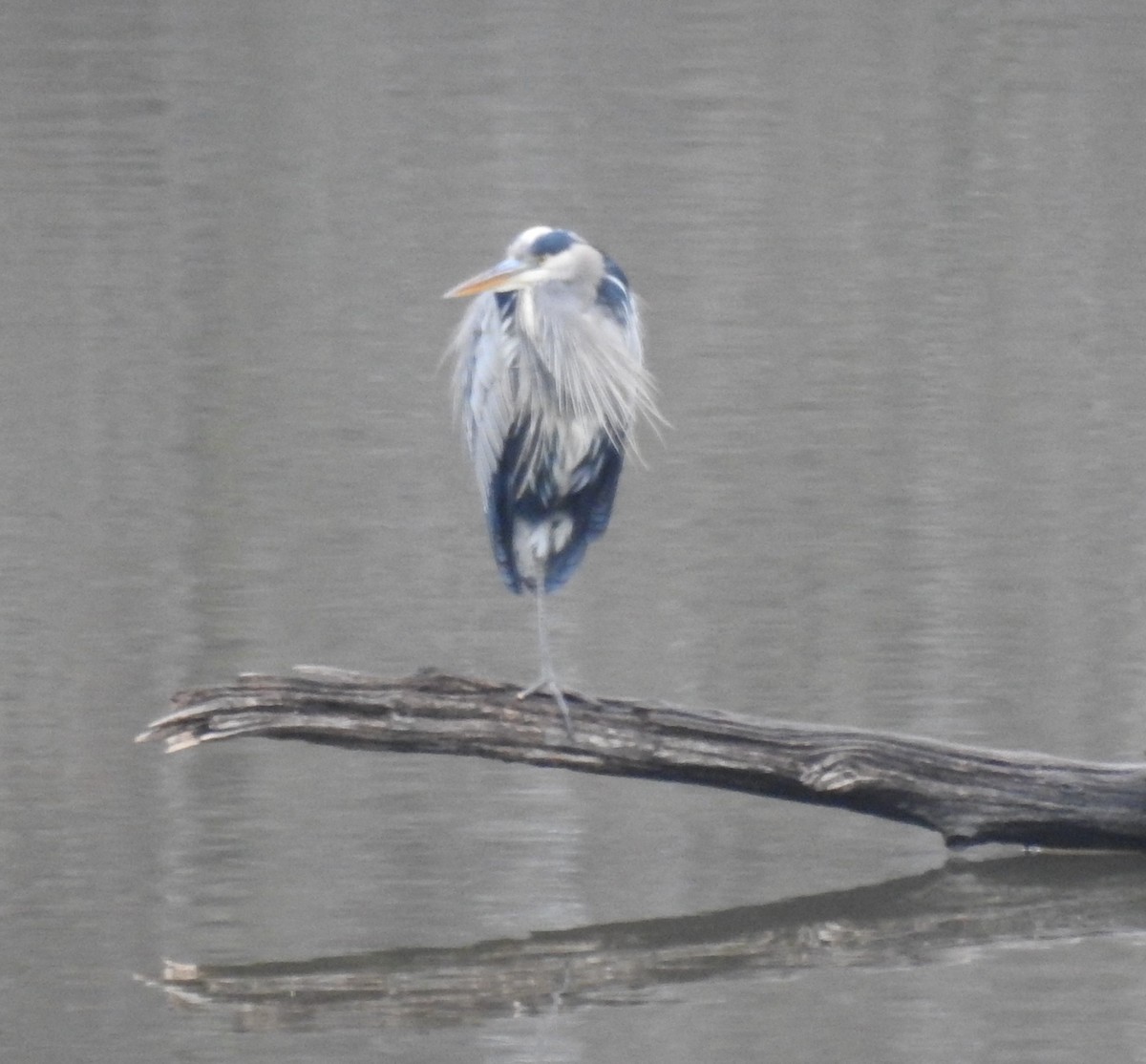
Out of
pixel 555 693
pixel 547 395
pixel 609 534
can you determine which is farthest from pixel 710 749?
pixel 609 534

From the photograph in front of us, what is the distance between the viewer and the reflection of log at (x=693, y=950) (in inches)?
184

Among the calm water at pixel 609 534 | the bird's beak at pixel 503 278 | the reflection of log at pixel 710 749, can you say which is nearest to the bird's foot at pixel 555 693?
the reflection of log at pixel 710 749

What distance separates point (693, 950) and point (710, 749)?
417 millimetres

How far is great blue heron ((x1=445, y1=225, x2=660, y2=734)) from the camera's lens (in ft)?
16.7

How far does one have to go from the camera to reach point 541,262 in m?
5.09

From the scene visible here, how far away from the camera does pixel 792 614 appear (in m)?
7.36

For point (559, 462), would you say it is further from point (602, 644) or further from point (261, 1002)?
point (602, 644)

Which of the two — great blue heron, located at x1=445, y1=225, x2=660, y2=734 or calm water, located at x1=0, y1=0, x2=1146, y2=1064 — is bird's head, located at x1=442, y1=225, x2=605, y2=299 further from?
calm water, located at x1=0, y1=0, x2=1146, y2=1064

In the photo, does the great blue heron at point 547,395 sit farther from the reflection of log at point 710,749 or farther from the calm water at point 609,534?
the calm water at point 609,534

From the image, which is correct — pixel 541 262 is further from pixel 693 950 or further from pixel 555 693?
pixel 693 950

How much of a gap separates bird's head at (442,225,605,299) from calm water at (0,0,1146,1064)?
1334 millimetres

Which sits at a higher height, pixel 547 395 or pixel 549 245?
pixel 549 245

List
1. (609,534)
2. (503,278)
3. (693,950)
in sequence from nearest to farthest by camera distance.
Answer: (693,950), (503,278), (609,534)

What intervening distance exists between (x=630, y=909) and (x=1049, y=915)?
889 mm
